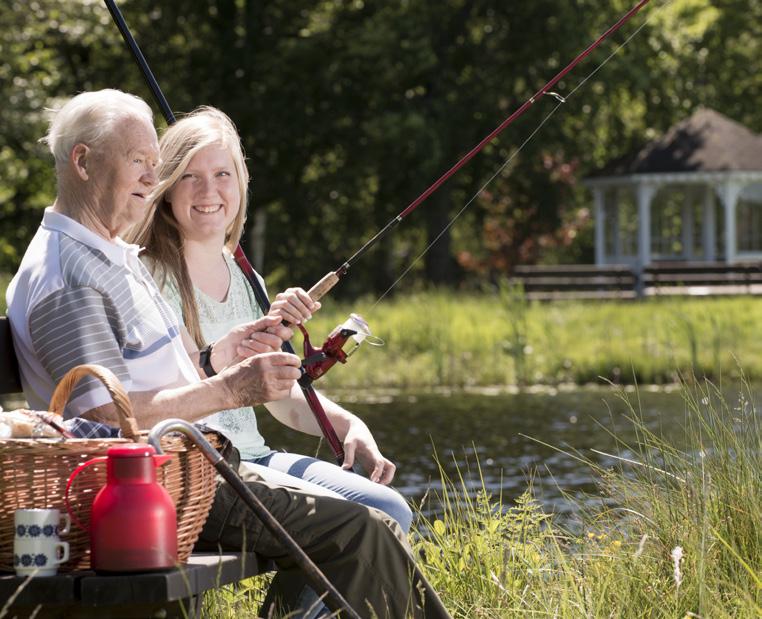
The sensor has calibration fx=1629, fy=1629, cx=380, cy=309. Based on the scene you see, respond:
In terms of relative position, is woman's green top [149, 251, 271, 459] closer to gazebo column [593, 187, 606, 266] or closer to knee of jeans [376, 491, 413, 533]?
knee of jeans [376, 491, 413, 533]

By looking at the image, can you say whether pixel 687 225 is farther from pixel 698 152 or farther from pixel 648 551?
pixel 648 551

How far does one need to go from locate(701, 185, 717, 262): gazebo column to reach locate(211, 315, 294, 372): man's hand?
26.9m

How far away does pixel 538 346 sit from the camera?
17.8 meters

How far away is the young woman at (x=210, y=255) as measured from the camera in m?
4.11

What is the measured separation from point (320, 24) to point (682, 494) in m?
27.5

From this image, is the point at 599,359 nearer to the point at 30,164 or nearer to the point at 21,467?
the point at 30,164

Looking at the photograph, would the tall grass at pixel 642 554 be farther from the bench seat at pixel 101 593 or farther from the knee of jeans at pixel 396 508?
the bench seat at pixel 101 593

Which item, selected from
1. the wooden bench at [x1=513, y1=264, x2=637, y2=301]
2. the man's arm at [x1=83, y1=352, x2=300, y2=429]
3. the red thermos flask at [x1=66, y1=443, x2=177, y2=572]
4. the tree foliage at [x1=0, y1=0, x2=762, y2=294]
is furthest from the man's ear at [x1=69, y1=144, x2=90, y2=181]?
the tree foliage at [x1=0, y1=0, x2=762, y2=294]

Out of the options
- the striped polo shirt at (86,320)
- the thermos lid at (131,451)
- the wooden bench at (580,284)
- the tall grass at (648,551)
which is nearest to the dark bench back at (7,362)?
the striped polo shirt at (86,320)

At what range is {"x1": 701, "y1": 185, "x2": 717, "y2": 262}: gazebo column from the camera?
30.2m

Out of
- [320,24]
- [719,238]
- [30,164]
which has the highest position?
[320,24]

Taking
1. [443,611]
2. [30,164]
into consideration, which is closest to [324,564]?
[443,611]

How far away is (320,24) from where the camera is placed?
31.2 meters

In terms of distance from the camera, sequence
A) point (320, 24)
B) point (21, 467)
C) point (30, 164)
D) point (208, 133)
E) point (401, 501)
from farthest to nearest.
→ point (320, 24) → point (30, 164) → point (208, 133) → point (401, 501) → point (21, 467)
